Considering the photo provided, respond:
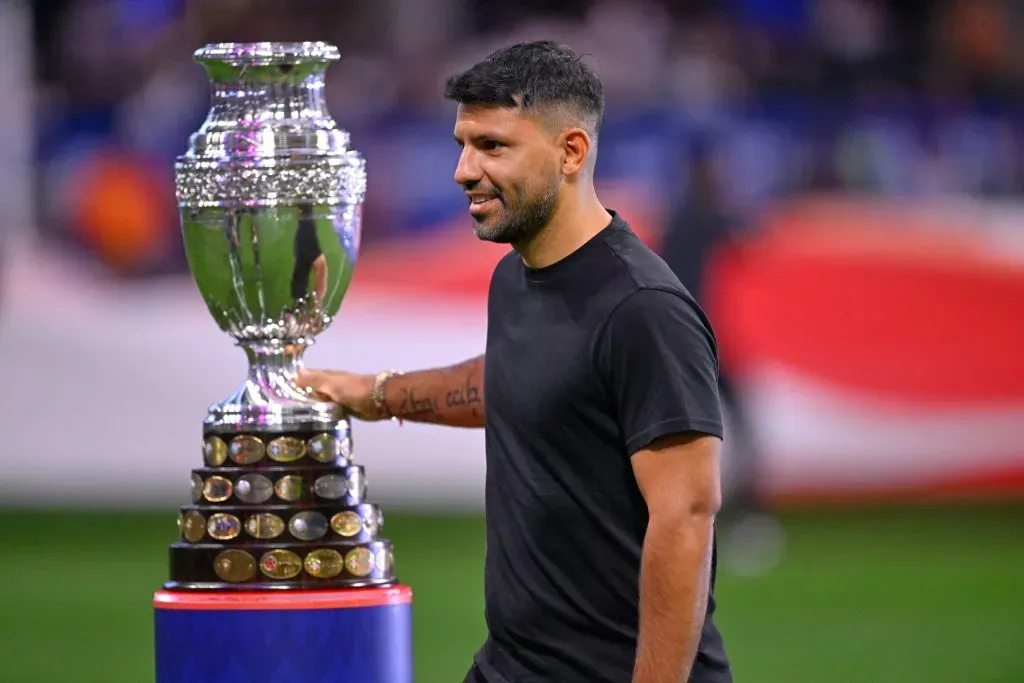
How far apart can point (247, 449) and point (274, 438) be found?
6cm

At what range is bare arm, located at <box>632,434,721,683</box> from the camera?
325cm

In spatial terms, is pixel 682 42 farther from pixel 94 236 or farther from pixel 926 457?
pixel 94 236

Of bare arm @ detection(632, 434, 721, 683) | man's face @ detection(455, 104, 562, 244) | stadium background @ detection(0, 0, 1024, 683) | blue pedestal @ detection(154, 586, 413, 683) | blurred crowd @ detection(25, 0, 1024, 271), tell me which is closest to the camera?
bare arm @ detection(632, 434, 721, 683)

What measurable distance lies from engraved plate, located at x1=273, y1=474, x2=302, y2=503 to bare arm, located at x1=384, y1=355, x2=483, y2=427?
279 millimetres

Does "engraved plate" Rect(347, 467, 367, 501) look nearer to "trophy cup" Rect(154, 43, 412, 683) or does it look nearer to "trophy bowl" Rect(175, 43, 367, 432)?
"trophy cup" Rect(154, 43, 412, 683)

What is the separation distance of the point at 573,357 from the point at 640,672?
0.53m

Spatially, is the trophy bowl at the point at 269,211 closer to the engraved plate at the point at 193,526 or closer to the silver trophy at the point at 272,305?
the silver trophy at the point at 272,305

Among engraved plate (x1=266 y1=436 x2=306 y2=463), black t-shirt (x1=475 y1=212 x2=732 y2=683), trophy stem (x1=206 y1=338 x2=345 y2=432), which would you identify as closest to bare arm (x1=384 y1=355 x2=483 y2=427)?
trophy stem (x1=206 y1=338 x2=345 y2=432)

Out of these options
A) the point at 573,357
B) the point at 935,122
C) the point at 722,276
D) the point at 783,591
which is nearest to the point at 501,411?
the point at 573,357

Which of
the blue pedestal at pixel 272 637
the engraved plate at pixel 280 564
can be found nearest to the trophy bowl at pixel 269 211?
the engraved plate at pixel 280 564

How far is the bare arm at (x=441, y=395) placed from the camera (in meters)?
4.16

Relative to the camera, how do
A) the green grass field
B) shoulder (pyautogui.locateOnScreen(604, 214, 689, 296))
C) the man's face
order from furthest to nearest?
the green grass field < the man's face < shoulder (pyautogui.locateOnScreen(604, 214, 689, 296))

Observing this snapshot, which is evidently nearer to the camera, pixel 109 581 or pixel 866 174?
pixel 109 581

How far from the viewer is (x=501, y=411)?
3.55m
